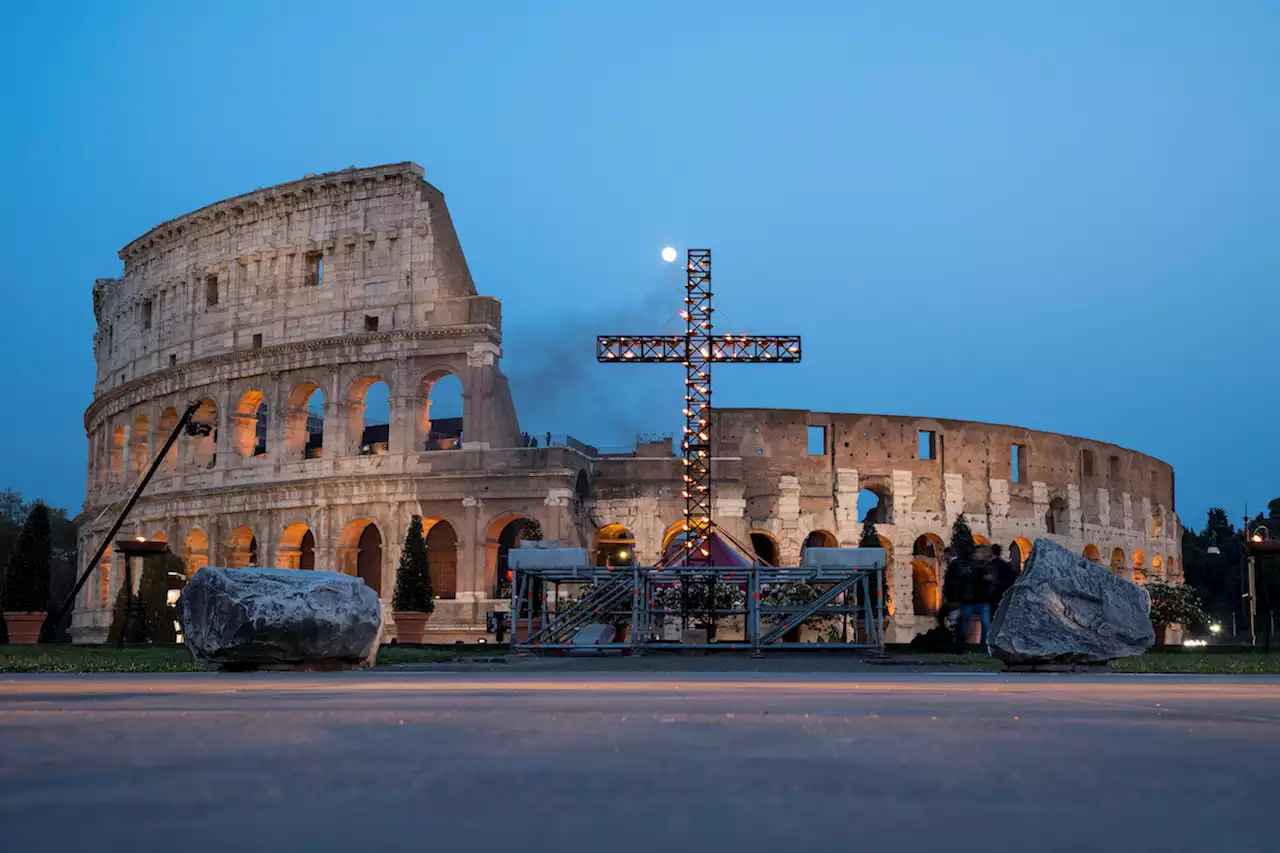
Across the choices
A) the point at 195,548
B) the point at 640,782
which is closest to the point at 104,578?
the point at 195,548

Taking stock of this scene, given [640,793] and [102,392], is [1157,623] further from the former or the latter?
[640,793]

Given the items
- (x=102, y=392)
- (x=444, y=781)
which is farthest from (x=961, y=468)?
(x=444, y=781)

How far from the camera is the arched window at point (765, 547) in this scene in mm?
45803

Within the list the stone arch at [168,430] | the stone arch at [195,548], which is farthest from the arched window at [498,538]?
the stone arch at [168,430]

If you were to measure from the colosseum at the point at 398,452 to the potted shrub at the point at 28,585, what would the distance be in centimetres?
740

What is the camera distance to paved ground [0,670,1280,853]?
1674 millimetres

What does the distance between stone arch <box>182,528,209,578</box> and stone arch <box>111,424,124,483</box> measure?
6160 millimetres

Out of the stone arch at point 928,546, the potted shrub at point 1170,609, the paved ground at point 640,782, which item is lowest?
the potted shrub at point 1170,609

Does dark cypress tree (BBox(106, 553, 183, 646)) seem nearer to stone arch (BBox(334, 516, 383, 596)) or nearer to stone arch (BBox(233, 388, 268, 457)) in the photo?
stone arch (BBox(334, 516, 383, 596))

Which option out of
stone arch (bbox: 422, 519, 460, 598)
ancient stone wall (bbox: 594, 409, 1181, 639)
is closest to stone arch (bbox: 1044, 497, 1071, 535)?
ancient stone wall (bbox: 594, 409, 1181, 639)

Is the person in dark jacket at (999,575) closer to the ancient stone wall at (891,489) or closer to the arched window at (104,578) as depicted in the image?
the ancient stone wall at (891,489)

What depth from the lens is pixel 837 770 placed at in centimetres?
244

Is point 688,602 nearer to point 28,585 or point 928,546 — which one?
point 28,585

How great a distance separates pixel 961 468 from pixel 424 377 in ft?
61.0
